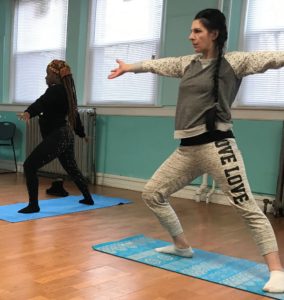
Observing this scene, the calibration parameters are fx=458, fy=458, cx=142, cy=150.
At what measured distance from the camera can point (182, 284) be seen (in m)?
2.28

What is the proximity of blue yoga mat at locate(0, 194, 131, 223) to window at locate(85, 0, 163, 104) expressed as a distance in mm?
1418

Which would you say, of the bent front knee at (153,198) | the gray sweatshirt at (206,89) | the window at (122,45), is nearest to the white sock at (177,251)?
the bent front knee at (153,198)

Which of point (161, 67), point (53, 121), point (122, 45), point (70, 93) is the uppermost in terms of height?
point (122, 45)

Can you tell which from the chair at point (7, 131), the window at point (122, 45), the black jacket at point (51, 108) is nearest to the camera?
the black jacket at point (51, 108)

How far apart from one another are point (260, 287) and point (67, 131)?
2261mm

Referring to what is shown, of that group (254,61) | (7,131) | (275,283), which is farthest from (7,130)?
(275,283)

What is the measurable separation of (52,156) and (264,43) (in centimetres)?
232

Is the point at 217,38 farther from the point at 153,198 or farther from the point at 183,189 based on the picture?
the point at 183,189

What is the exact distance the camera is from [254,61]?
89.7 inches

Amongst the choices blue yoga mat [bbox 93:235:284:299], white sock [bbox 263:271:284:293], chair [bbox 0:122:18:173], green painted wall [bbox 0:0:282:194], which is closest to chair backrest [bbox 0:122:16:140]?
chair [bbox 0:122:18:173]

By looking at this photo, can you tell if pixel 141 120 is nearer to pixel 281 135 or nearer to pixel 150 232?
pixel 281 135

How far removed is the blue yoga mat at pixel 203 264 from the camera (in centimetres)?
234

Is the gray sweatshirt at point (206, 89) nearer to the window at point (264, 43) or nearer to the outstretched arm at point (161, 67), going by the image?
the outstretched arm at point (161, 67)

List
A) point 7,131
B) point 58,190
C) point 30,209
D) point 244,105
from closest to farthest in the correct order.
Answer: point 30,209 → point 244,105 → point 58,190 → point 7,131
